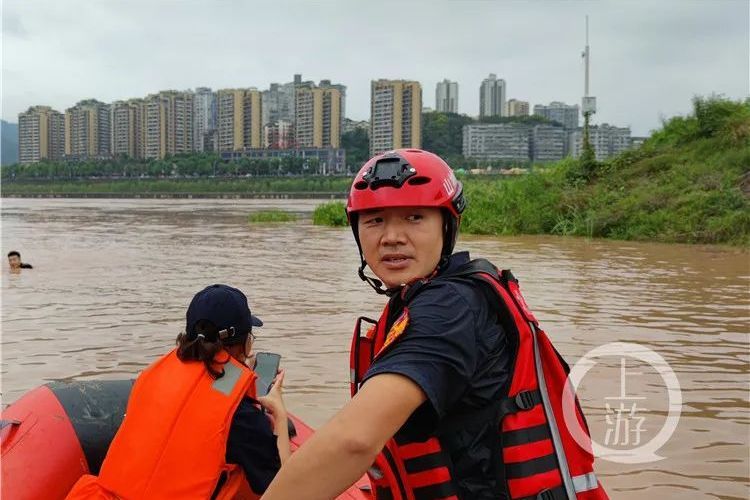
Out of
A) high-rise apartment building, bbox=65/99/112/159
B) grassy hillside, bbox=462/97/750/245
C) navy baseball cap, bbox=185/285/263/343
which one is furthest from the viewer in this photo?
high-rise apartment building, bbox=65/99/112/159

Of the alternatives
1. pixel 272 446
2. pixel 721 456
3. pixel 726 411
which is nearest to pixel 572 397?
pixel 272 446

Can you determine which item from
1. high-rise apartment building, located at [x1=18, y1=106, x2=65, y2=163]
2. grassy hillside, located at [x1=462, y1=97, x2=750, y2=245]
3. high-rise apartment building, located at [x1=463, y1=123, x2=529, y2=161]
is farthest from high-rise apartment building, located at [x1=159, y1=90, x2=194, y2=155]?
grassy hillside, located at [x1=462, y1=97, x2=750, y2=245]

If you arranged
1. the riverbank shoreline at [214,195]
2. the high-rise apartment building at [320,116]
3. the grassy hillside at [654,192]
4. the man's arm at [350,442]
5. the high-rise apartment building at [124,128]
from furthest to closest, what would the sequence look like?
the high-rise apartment building at [124,128] < the high-rise apartment building at [320,116] < the riverbank shoreline at [214,195] < the grassy hillside at [654,192] < the man's arm at [350,442]

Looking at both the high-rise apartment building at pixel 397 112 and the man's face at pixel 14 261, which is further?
the high-rise apartment building at pixel 397 112

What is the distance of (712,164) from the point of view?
21.8m

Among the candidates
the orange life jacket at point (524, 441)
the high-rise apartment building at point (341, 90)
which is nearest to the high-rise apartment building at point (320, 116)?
the high-rise apartment building at point (341, 90)

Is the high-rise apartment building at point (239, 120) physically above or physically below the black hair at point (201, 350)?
above

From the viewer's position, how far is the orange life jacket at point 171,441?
2256mm

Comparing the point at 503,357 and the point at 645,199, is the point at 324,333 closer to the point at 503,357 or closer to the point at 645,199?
the point at 503,357

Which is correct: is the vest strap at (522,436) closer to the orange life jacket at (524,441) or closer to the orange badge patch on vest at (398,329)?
the orange life jacket at (524,441)

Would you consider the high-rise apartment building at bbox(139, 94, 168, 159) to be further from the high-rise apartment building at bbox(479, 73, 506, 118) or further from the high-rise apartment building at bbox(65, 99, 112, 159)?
the high-rise apartment building at bbox(479, 73, 506, 118)

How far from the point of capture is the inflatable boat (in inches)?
105

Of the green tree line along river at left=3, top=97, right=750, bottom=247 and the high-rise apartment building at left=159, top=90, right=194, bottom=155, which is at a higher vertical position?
the high-rise apartment building at left=159, top=90, right=194, bottom=155

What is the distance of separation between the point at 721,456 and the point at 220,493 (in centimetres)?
304
